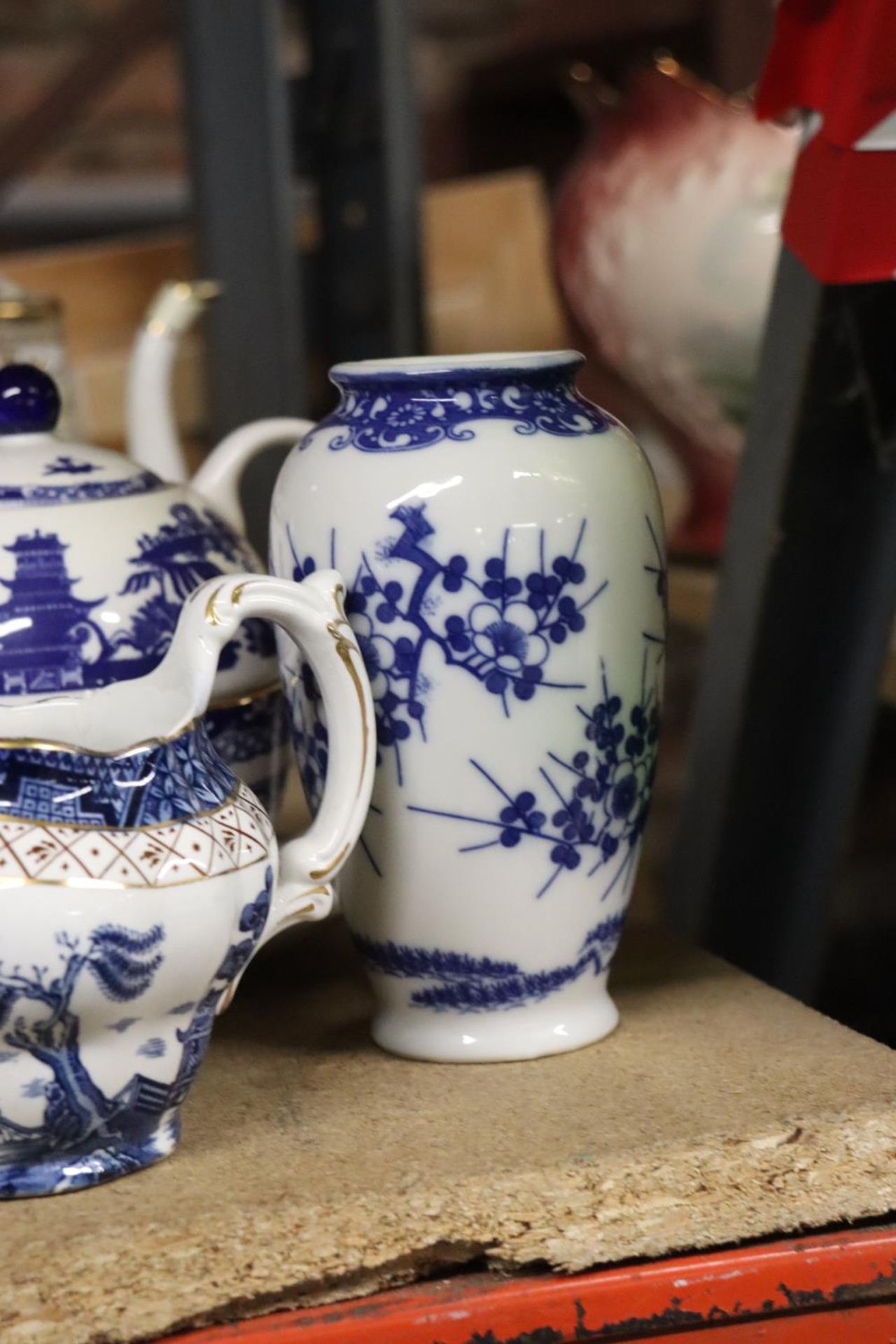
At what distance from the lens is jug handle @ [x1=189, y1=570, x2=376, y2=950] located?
22.8 inches

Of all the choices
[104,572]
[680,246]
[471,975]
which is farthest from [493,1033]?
[680,246]

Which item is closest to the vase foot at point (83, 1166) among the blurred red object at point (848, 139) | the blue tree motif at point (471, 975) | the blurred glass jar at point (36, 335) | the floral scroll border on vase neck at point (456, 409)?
the blue tree motif at point (471, 975)

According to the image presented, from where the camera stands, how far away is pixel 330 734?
598mm

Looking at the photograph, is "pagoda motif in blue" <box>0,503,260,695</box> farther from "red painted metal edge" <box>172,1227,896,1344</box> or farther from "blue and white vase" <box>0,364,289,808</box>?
"red painted metal edge" <box>172,1227,896,1344</box>

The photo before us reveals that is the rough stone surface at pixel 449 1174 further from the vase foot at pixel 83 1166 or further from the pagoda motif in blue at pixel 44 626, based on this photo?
the pagoda motif in blue at pixel 44 626

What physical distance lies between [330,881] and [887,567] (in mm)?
348

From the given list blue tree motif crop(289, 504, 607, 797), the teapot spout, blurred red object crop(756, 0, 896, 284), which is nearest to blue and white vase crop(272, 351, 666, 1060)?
blue tree motif crop(289, 504, 607, 797)

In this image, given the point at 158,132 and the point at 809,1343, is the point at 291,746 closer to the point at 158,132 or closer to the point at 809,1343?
the point at 809,1343

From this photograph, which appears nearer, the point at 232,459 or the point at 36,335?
the point at 232,459

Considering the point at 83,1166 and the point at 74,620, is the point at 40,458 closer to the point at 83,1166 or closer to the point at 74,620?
the point at 74,620

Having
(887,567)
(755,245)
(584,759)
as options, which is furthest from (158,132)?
(584,759)

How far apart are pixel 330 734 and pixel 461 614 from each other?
0.21 ft

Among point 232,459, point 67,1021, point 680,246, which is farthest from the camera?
point 680,246

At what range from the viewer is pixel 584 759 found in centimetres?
61
